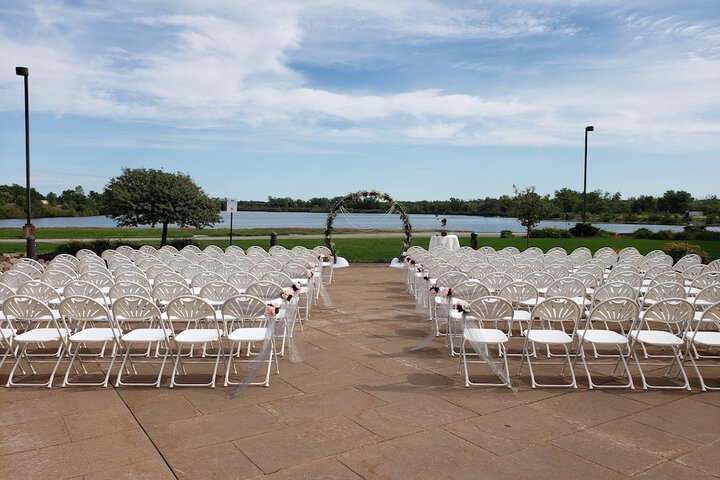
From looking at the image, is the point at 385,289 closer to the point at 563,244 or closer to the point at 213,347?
the point at 213,347

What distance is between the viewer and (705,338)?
17.9 feet

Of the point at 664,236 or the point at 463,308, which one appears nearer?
the point at 463,308

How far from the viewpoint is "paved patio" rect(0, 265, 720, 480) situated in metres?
3.49

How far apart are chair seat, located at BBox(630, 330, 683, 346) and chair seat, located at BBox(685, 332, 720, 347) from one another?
127 millimetres

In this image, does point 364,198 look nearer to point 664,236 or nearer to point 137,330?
point 137,330

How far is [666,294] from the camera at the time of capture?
21.6 feet

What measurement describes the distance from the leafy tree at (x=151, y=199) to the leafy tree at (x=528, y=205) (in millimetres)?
12573

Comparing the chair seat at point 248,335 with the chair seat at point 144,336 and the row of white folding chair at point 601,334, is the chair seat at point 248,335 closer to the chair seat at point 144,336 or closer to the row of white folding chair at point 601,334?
the chair seat at point 144,336

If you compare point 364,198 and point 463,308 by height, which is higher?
point 364,198

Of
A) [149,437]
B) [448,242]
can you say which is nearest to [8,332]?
[149,437]

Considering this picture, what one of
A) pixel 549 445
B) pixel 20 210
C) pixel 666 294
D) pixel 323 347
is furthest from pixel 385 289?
pixel 20 210

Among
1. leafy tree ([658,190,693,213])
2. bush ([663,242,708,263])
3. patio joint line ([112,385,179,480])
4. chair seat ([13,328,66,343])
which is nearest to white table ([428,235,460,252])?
bush ([663,242,708,263])

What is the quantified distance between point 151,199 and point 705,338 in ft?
56.9

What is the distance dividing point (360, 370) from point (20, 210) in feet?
202
